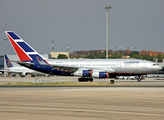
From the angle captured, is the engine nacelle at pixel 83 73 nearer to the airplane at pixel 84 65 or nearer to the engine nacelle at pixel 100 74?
the airplane at pixel 84 65

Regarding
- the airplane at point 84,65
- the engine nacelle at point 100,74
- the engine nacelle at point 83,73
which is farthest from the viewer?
the airplane at point 84,65

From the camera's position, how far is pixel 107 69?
57.5 metres

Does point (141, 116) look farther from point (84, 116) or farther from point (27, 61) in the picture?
point (27, 61)

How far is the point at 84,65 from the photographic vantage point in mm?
59031

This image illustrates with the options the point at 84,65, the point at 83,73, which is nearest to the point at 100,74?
the point at 83,73

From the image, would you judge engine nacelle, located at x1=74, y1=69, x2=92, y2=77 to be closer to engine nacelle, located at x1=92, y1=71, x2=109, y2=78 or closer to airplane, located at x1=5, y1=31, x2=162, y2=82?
airplane, located at x1=5, y1=31, x2=162, y2=82

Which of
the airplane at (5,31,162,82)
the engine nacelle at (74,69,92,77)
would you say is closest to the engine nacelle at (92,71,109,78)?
the airplane at (5,31,162,82)

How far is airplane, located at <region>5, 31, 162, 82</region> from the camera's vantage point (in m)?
57.0

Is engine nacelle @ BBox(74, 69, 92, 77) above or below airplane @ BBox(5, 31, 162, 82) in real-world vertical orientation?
below

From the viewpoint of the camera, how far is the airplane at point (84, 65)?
57.0 m

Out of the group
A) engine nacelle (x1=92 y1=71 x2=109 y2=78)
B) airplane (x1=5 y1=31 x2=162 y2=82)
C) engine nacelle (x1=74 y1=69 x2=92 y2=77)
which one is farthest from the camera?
airplane (x1=5 y1=31 x2=162 y2=82)

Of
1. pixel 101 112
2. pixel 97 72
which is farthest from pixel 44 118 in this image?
pixel 97 72

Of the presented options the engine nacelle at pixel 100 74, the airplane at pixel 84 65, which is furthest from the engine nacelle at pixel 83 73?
the engine nacelle at pixel 100 74

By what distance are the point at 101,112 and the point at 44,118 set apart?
377 centimetres
